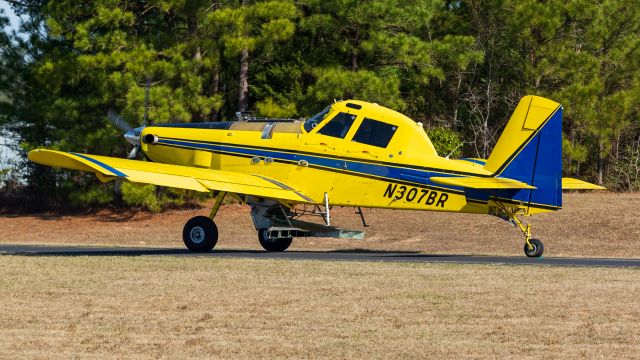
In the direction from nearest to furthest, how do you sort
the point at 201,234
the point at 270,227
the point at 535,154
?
1. the point at 535,154
2. the point at 201,234
3. the point at 270,227

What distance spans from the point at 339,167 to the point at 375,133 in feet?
3.21

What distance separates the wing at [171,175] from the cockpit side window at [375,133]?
163cm

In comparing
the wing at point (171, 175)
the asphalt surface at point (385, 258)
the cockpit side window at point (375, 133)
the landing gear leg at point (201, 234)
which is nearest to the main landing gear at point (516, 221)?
the asphalt surface at point (385, 258)

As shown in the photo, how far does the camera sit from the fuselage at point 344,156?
69.4ft

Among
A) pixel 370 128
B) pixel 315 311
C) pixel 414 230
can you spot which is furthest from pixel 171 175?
pixel 414 230

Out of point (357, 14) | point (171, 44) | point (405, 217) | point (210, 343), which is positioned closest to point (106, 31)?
point (171, 44)

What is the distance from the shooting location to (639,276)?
1723 cm

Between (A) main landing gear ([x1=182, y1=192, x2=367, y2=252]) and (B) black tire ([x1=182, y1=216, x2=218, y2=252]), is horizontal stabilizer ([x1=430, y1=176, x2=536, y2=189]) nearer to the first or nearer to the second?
(A) main landing gear ([x1=182, y1=192, x2=367, y2=252])

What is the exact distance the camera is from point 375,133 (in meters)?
21.7

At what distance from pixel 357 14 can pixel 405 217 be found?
22.0 feet

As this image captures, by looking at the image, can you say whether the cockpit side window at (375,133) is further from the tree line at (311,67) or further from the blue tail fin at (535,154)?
the tree line at (311,67)

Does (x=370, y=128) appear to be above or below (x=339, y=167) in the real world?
above

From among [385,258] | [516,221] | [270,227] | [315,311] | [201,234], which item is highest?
[516,221]

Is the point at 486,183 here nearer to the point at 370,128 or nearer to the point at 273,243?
the point at 370,128
